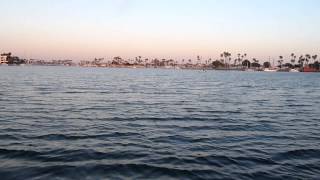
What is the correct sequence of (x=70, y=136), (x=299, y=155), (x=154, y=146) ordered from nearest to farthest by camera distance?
(x=299, y=155)
(x=154, y=146)
(x=70, y=136)

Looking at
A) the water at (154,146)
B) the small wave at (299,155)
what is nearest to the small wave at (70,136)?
the water at (154,146)

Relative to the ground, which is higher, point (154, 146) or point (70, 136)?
point (70, 136)

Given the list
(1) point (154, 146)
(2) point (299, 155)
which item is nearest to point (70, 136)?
(1) point (154, 146)

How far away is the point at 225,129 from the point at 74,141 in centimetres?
843

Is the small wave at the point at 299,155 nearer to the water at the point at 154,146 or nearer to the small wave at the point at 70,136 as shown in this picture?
the water at the point at 154,146

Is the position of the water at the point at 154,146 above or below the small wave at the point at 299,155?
above

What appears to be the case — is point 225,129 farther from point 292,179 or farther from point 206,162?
point 292,179

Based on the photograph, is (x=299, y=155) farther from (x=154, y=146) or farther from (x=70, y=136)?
(x=70, y=136)

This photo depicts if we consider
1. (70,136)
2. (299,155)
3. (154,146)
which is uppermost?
(70,136)

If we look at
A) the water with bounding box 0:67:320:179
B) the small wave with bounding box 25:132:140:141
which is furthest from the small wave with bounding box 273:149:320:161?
the small wave with bounding box 25:132:140:141

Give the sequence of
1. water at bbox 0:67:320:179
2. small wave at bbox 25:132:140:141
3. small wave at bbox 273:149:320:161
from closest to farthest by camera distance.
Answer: water at bbox 0:67:320:179
small wave at bbox 273:149:320:161
small wave at bbox 25:132:140:141


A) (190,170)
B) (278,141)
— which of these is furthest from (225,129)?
(190,170)

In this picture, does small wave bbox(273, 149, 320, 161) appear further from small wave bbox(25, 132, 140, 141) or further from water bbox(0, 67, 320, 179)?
small wave bbox(25, 132, 140, 141)

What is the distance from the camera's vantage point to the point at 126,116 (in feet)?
86.5
